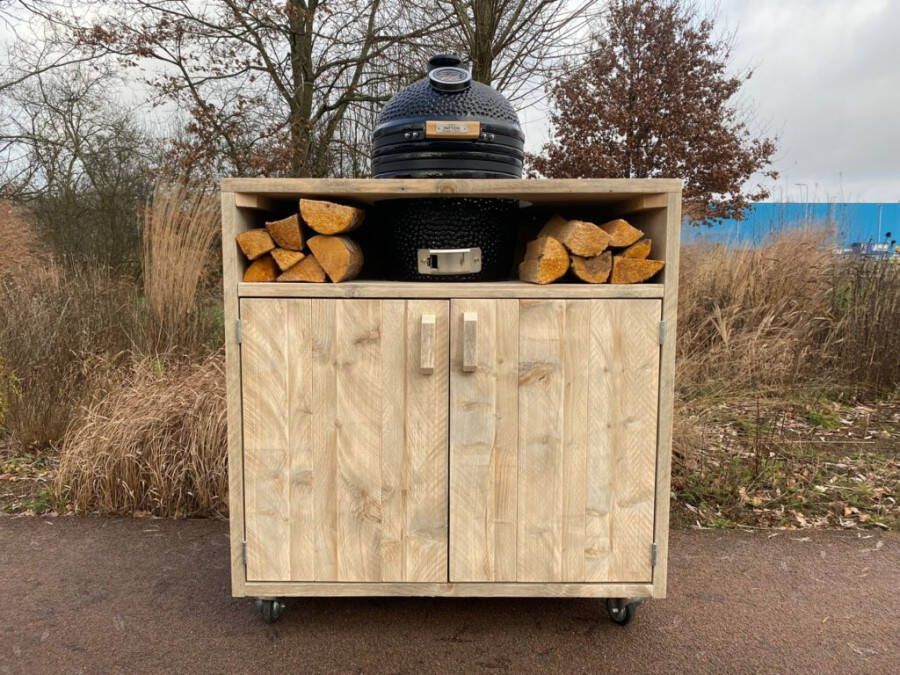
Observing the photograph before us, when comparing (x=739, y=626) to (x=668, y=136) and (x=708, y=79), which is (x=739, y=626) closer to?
(x=668, y=136)

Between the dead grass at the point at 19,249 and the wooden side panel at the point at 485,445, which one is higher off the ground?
the dead grass at the point at 19,249

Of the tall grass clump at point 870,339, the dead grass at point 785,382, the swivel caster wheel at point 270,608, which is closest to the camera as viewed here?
the swivel caster wheel at point 270,608

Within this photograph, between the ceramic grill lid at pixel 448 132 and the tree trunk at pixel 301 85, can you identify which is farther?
the tree trunk at pixel 301 85

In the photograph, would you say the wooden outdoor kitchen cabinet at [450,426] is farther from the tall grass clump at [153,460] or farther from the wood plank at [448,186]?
the tall grass clump at [153,460]

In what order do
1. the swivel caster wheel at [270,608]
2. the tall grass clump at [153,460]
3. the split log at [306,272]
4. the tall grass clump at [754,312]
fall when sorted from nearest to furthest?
the split log at [306,272], the swivel caster wheel at [270,608], the tall grass clump at [153,460], the tall grass clump at [754,312]

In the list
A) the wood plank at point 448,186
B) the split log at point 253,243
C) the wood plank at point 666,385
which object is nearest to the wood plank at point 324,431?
the split log at point 253,243

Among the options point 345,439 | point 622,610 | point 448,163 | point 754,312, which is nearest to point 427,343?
point 345,439

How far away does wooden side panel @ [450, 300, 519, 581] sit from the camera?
1.98m

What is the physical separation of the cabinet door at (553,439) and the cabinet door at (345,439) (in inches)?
3.3

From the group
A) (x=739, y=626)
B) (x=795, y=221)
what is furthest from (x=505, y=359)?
(x=795, y=221)

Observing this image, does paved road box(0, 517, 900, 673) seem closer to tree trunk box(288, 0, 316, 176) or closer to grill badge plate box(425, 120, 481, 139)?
grill badge plate box(425, 120, 481, 139)

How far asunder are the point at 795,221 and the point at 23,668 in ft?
23.3

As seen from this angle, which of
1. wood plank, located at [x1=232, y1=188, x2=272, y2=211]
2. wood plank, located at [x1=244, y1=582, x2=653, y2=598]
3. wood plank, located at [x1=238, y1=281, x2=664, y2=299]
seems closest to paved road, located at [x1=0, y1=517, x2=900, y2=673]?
wood plank, located at [x1=244, y1=582, x2=653, y2=598]

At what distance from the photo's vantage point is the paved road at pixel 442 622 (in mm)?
1987
